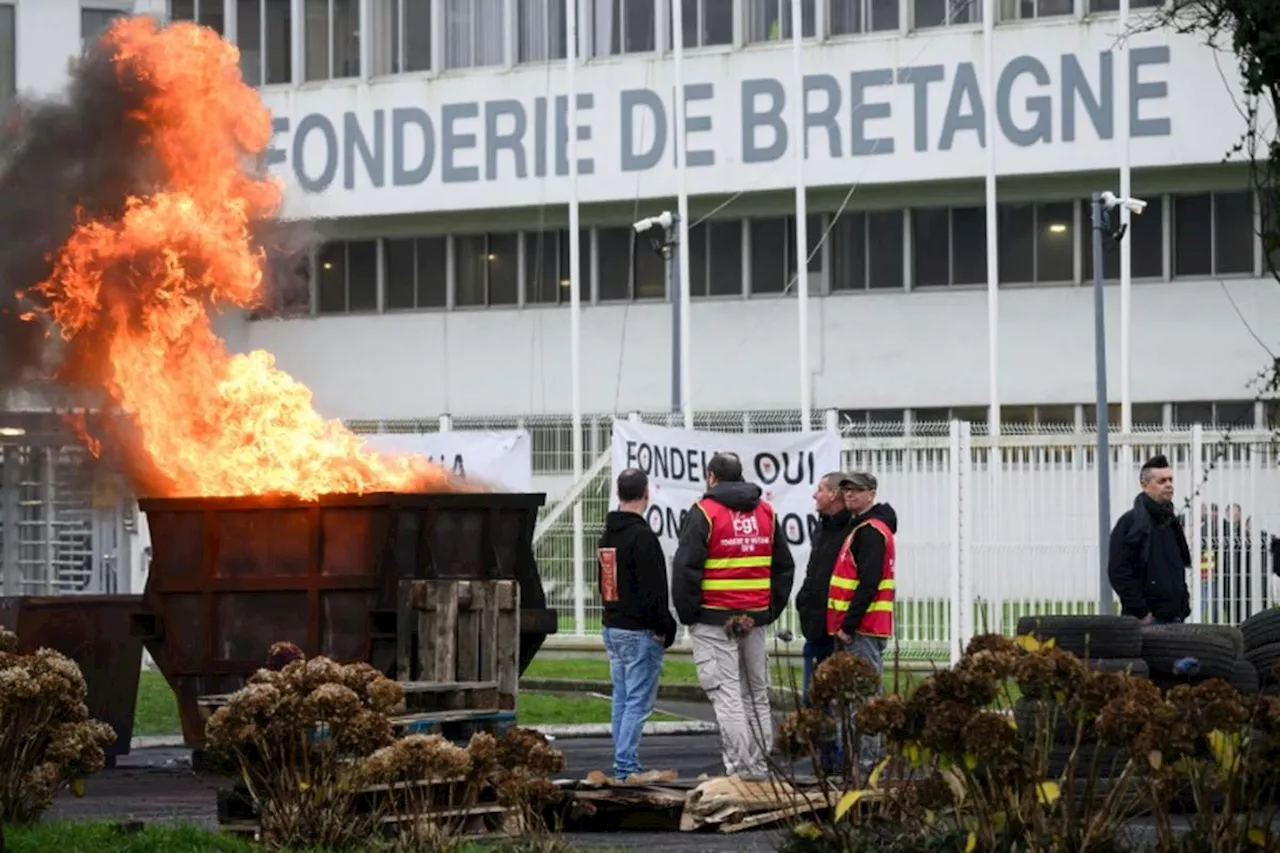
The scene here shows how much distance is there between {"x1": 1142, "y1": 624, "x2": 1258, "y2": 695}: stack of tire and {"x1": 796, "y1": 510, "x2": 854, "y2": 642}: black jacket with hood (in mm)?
1981

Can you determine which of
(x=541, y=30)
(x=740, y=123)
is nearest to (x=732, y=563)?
(x=740, y=123)

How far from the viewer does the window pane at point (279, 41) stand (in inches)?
1730

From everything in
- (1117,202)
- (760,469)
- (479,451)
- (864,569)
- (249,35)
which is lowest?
(864,569)

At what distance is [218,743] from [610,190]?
3082 cm

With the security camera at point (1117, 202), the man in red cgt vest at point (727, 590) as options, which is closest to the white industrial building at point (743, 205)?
the security camera at point (1117, 202)

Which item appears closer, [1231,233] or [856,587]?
[856,587]

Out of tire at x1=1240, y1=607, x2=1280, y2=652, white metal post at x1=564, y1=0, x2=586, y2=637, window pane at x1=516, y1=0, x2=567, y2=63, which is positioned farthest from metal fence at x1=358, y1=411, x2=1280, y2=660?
window pane at x1=516, y1=0, x2=567, y2=63

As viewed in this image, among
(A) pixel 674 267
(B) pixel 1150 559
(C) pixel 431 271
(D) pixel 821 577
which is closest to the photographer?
(D) pixel 821 577

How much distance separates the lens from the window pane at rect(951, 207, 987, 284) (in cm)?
4016

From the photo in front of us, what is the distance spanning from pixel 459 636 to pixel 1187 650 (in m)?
4.64

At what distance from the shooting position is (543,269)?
142 feet

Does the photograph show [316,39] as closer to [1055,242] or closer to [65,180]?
[1055,242]

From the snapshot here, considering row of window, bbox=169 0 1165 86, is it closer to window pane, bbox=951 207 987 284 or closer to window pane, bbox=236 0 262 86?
window pane, bbox=236 0 262 86

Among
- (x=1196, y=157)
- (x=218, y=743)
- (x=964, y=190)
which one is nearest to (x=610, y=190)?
(x=964, y=190)
